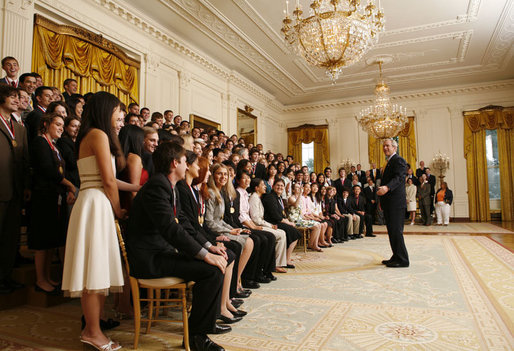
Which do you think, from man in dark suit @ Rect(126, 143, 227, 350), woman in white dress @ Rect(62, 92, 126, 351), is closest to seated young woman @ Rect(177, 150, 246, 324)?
man in dark suit @ Rect(126, 143, 227, 350)

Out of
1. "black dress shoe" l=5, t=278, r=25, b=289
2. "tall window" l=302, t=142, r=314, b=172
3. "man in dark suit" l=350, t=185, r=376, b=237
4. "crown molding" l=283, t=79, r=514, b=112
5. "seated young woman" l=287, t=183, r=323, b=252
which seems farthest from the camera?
"tall window" l=302, t=142, r=314, b=172

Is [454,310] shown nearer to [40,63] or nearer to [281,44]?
[40,63]

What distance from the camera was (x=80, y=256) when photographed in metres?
2.09

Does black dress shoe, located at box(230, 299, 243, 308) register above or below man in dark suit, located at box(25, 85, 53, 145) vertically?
below

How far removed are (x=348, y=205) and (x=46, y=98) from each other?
6474mm

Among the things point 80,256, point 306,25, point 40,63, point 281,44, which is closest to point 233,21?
point 281,44

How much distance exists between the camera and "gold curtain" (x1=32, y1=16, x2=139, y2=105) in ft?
17.4

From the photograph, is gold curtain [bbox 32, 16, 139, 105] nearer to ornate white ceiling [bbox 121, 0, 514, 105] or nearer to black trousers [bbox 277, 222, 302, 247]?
ornate white ceiling [bbox 121, 0, 514, 105]

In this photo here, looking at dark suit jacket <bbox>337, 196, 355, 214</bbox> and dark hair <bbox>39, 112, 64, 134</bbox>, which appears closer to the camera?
dark hair <bbox>39, 112, 64, 134</bbox>

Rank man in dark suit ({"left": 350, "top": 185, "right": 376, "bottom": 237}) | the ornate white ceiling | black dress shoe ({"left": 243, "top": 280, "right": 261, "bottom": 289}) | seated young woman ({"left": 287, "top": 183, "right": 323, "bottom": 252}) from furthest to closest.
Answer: man in dark suit ({"left": 350, "top": 185, "right": 376, "bottom": 237}), the ornate white ceiling, seated young woman ({"left": 287, "top": 183, "right": 323, "bottom": 252}), black dress shoe ({"left": 243, "top": 280, "right": 261, "bottom": 289})

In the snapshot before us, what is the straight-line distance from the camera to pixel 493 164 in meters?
12.3

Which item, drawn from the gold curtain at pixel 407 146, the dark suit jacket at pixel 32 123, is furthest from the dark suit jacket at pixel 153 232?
the gold curtain at pixel 407 146

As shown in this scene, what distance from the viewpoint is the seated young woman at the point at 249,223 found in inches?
172

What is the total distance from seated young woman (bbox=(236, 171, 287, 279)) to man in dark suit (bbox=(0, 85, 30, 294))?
231 cm
